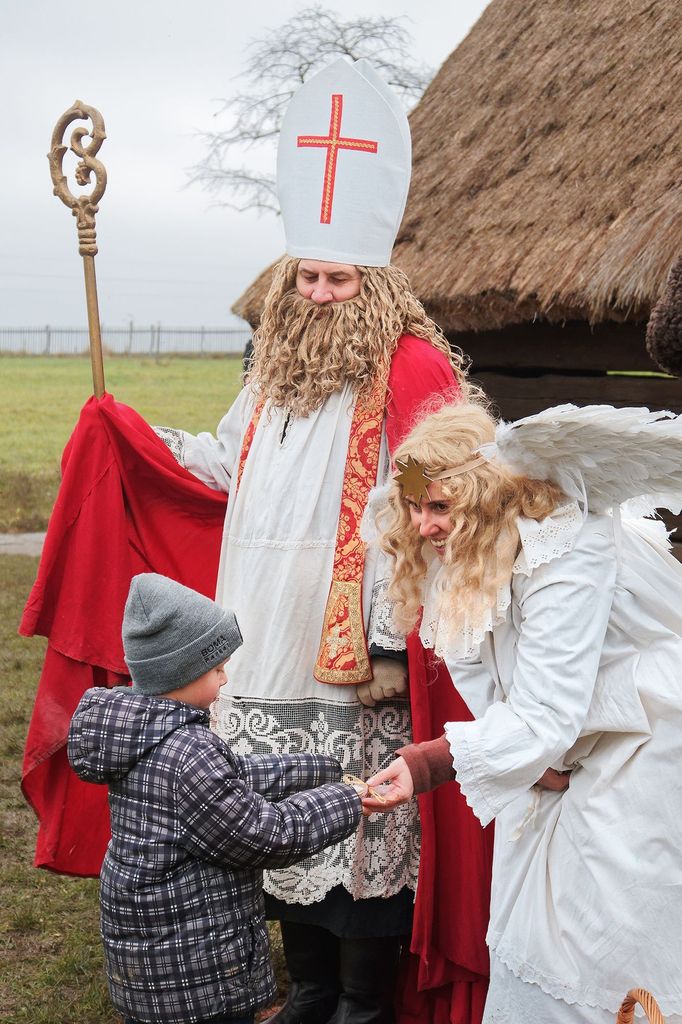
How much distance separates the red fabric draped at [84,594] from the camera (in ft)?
11.5

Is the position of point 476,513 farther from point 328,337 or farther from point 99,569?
point 99,569

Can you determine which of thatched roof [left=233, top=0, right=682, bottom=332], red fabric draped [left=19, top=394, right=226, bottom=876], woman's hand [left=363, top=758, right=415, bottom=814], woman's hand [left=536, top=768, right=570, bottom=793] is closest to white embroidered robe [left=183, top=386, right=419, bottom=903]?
red fabric draped [left=19, top=394, right=226, bottom=876]

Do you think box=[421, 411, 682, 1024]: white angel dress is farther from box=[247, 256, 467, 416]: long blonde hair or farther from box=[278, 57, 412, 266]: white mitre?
box=[278, 57, 412, 266]: white mitre

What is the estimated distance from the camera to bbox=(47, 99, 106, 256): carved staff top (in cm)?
349

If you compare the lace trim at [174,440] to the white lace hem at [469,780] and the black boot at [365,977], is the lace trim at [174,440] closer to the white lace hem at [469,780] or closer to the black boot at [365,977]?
the black boot at [365,977]

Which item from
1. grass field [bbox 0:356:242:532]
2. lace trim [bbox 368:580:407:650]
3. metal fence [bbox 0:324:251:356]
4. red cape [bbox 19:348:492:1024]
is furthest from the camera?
metal fence [bbox 0:324:251:356]

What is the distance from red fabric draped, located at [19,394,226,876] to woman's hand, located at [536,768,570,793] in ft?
4.83

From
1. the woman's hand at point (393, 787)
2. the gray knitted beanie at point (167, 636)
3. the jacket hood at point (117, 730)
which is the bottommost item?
the woman's hand at point (393, 787)

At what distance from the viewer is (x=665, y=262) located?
458 cm

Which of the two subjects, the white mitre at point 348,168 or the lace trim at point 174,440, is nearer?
the white mitre at point 348,168

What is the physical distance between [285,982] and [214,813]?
1.60 metres

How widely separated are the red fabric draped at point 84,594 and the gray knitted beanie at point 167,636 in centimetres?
107

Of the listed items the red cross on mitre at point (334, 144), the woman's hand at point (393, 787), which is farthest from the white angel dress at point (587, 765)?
the red cross on mitre at point (334, 144)

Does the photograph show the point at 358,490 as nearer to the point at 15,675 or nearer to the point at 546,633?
the point at 546,633
